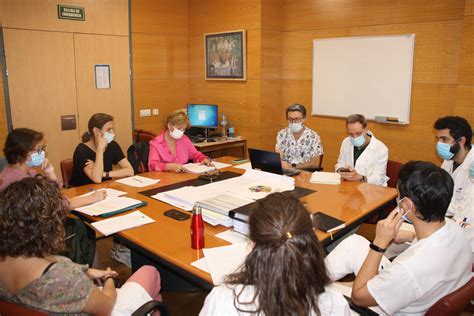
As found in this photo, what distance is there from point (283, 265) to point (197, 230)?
757 millimetres

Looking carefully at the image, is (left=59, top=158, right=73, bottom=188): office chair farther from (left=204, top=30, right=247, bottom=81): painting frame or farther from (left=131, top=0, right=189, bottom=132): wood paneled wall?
(left=204, top=30, right=247, bottom=81): painting frame

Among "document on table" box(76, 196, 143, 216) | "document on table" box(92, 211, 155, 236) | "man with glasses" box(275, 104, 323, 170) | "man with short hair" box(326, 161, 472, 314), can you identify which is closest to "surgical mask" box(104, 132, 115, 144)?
"document on table" box(76, 196, 143, 216)

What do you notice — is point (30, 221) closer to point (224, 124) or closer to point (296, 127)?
point (296, 127)

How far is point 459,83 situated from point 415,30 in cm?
82

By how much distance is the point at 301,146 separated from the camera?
12.7 feet

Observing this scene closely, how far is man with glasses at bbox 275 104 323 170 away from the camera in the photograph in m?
3.72

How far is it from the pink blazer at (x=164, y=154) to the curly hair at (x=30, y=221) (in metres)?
1.81

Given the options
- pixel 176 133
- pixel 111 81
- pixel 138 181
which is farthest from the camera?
pixel 111 81

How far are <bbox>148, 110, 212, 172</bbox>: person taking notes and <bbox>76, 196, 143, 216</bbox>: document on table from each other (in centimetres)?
83

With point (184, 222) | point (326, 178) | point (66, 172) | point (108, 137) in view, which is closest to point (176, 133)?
point (108, 137)

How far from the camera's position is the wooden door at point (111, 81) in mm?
4730

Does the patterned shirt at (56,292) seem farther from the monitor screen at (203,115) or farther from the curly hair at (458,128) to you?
the monitor screen at (203,115)

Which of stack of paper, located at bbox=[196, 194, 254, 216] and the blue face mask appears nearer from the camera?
stack of paper, located at bbox=[196, 194, 254, 216]

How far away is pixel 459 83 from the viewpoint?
3469mm
